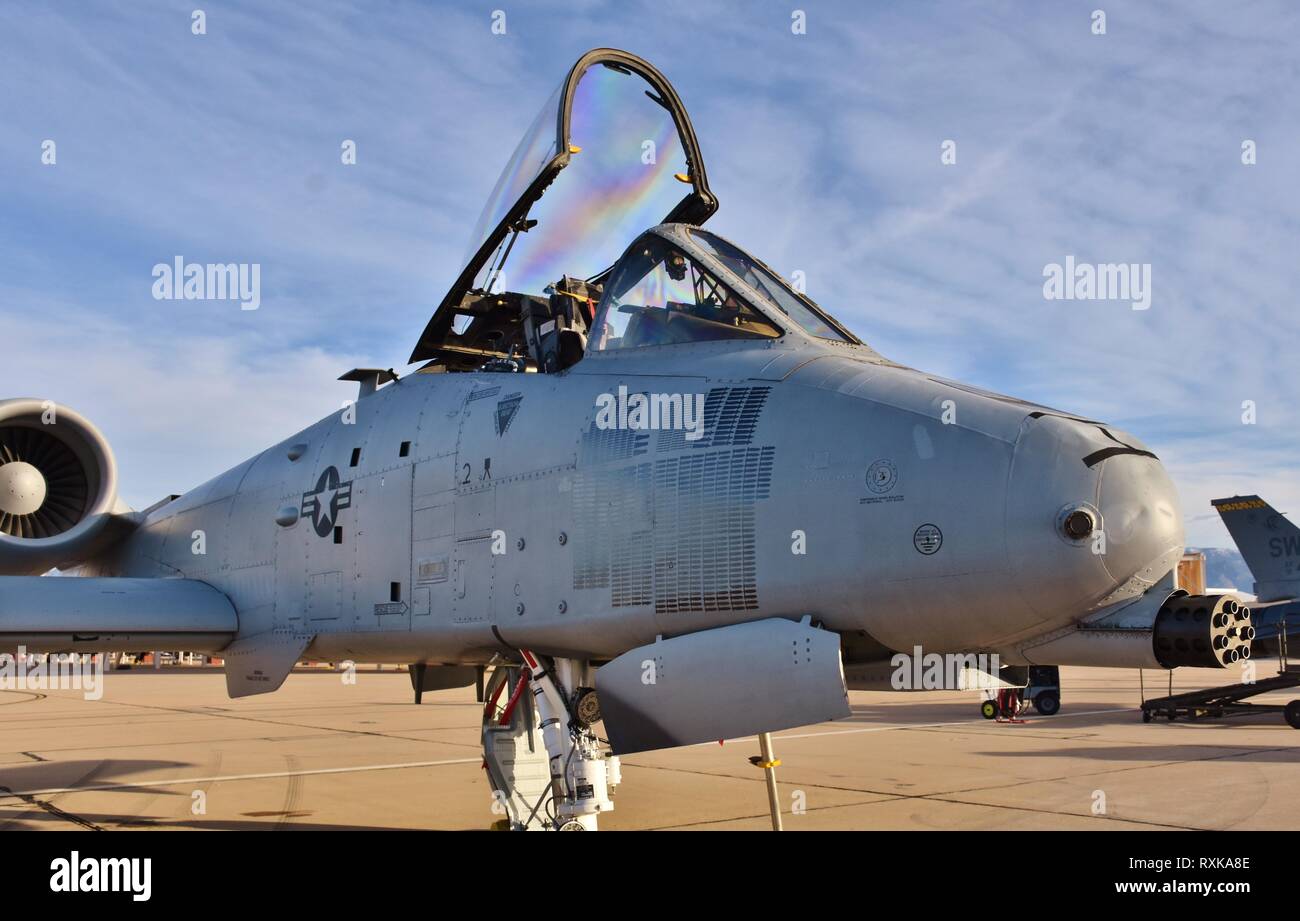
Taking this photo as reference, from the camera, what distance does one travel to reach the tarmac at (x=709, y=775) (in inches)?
355

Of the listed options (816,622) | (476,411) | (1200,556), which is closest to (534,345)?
(476,411)

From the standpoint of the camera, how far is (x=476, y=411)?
21.5ft

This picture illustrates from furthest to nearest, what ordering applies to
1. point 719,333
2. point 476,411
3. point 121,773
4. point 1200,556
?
point 1200,556 → point 121,773 → point 476,411 → point 719,333

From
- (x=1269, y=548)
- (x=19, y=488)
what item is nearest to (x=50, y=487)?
(x=19, y=488)

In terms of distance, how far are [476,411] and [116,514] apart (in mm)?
6228

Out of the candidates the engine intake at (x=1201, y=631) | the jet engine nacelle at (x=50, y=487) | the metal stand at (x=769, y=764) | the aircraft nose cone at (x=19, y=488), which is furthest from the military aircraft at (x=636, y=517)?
the metal stand at (x=769, y=764)

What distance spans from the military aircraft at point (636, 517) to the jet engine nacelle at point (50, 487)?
0.62 ft

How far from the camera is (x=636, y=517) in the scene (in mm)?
5234

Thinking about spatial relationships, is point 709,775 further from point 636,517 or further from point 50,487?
point 50,487

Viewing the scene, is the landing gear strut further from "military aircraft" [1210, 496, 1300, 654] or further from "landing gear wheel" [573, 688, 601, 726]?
"military aircraft" [1210, 496, 1300, 654]

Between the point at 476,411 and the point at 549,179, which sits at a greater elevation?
the point at 549,179

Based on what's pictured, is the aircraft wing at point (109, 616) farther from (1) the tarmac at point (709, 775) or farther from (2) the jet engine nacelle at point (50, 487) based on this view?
(2) the jet engine nacelle at point (50, 487)

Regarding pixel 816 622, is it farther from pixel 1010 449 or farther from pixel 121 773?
pixel 121 773
